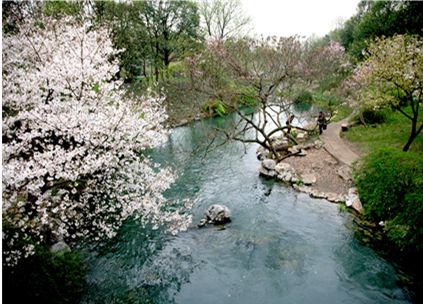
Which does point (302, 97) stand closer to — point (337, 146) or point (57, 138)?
point (337, 146)

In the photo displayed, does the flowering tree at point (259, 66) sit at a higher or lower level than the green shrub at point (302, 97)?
higher

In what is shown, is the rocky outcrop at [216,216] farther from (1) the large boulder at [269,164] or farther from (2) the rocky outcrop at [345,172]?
(2) the rocky outcrop at [345,172]

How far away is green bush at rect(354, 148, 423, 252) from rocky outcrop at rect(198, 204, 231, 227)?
4597 millimetres

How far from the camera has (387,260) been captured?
26.9ft

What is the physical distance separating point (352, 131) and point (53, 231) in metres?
17.1

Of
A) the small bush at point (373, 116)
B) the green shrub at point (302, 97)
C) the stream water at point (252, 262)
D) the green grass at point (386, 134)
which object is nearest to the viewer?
the stream water at point (252, 262)

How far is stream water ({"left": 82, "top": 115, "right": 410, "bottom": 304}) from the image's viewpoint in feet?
24.0

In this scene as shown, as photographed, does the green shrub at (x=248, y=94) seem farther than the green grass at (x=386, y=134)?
Yes

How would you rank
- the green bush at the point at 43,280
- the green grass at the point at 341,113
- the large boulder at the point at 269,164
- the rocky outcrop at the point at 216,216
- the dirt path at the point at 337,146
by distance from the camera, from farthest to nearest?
the green grass at the point at 341,113
the dirt path at the point at 337,146
the large boulder at the point at 269,164
the rocky outcrop at the point at 216,216
the green bush at the point at 43,280

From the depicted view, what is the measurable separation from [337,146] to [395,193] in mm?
8092

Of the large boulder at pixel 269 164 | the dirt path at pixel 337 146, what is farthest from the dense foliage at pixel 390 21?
the large boulder at pixel 269 164

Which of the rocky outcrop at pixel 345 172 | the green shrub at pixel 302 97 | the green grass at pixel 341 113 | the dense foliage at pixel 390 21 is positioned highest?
the dense foliage at pixel 390 21

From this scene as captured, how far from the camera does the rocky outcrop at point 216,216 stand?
1026 cm

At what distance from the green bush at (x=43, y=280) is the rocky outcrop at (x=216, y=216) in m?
4.26
